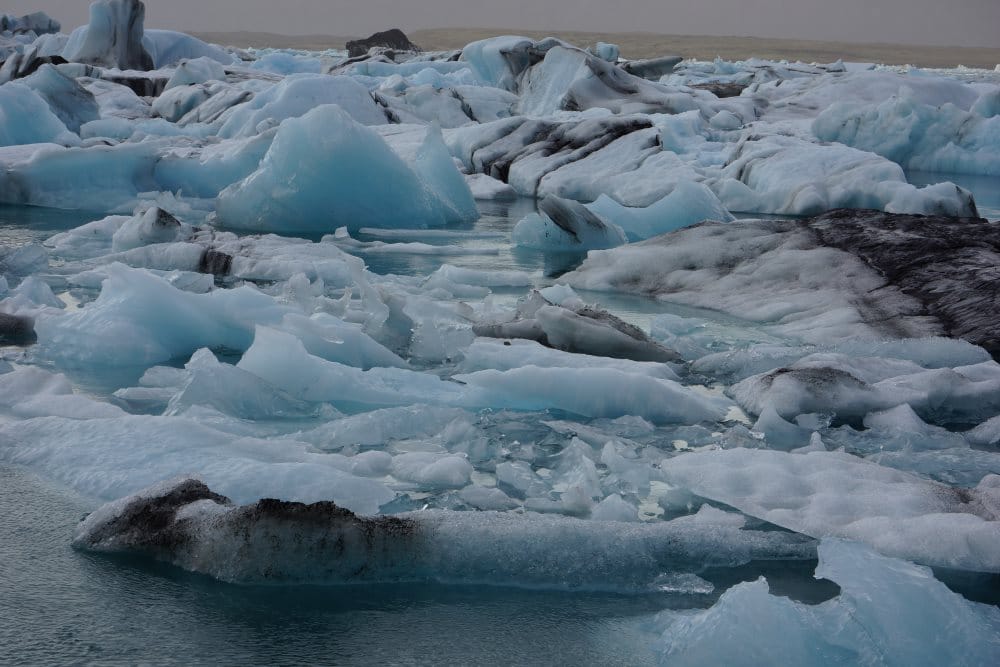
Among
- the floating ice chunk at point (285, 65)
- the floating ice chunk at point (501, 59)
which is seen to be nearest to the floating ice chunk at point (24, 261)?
the floating ice chunk at point (501, 59)

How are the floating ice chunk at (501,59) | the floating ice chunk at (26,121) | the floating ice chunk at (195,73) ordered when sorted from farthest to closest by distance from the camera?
the floating ice chunk at (195,73), the floating ice chunk at (501,59), the floating ice chunk at (26,121)

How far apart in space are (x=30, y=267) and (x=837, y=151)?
9.36 m

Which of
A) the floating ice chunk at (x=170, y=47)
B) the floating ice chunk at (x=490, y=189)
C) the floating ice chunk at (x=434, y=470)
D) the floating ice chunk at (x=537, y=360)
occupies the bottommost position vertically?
the floating ice chunk at (x=170, y=47)

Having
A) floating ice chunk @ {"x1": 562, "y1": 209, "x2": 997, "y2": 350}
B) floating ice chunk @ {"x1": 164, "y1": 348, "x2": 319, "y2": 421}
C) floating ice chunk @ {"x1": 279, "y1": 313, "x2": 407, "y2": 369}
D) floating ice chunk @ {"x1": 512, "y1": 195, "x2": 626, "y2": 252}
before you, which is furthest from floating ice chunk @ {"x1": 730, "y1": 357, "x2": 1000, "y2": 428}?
floating ice chunk @ {"x1": 512, "y1": 195, "x2": 626, "y2": 252}

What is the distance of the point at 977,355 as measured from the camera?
16.8 feet

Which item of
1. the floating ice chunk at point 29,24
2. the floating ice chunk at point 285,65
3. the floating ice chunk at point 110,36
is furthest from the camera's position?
the floating ice chunk at point 29,24

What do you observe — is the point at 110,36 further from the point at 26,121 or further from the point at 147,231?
the point at 147,231

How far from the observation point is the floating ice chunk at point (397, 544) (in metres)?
2.62

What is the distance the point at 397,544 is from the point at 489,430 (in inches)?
53.7

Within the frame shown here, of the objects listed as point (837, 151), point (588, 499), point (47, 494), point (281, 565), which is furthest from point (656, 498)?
point (837, 151)

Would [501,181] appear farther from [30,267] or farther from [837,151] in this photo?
[30,267]

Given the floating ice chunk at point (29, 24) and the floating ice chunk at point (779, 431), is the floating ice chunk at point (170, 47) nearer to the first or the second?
the floating ice chunk at point (29, 24)

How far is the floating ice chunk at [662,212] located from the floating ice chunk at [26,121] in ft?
26.1

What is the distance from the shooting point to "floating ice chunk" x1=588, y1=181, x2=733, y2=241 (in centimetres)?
974
